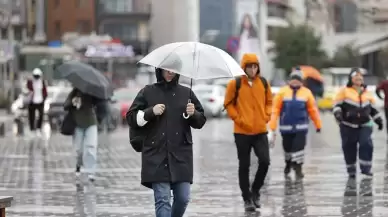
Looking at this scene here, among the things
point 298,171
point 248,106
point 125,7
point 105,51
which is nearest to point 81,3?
point 125,7

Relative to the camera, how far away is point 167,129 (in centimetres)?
960

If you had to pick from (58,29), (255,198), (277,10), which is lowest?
(58,29)

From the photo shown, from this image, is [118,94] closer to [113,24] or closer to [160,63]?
[160,63]

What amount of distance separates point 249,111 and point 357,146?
3.96 m

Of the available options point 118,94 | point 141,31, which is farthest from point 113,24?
point 118,94

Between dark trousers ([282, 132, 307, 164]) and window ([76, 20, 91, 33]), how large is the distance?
8464 centimetres

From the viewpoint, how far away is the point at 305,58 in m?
88.9

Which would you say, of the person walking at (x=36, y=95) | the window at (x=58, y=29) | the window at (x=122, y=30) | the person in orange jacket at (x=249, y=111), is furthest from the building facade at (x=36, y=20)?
the person in orange jacket at (x=249, y=111)

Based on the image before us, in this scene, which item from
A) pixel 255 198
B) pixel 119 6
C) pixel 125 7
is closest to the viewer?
pixel 255 198

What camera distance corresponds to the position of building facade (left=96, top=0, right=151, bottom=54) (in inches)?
3873

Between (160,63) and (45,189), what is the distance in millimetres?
6387

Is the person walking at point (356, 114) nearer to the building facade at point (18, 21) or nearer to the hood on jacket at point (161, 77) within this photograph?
the hood on jacket at point (161, 77)

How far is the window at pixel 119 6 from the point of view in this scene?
322 ft

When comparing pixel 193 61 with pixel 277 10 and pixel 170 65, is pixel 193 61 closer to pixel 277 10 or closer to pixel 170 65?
pixel 170 65
